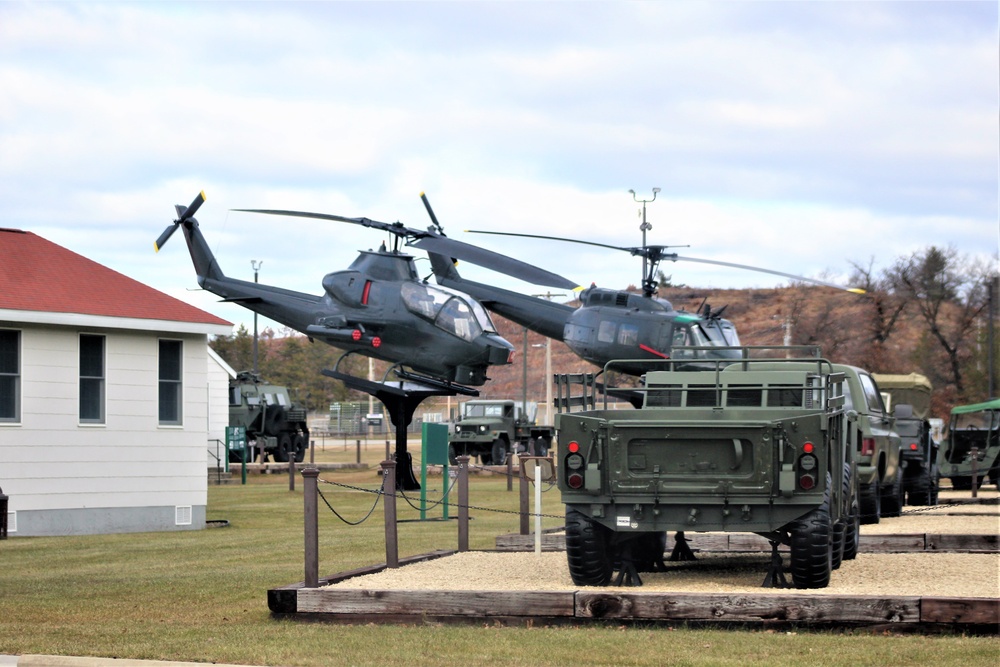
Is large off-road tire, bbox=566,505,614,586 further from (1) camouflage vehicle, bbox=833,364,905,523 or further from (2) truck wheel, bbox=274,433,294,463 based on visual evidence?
(2) truck wheel, bbox=274,433,294,463

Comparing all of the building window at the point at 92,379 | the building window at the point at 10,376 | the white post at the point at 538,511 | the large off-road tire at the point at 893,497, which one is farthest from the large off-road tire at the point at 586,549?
the building window at the point at 92,379

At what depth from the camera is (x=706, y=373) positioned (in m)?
13.6

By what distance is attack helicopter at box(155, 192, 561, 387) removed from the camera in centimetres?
3269

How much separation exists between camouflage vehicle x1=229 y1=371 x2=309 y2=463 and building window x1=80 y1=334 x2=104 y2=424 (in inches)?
1091

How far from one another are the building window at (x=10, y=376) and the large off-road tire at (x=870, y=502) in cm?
1202

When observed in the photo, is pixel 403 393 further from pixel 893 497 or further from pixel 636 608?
pixel 636 608

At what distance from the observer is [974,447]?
1209 inches

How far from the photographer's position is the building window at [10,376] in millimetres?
21141

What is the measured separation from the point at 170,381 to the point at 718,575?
1272 centimetres

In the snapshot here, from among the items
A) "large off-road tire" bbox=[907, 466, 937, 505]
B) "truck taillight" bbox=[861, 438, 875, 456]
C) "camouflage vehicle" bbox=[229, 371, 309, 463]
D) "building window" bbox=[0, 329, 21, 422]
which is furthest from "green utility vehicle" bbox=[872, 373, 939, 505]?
"camouflage vehicle" bbox=[229, 371, 309, 463]

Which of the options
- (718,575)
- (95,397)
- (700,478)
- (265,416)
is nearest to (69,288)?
(95,397)

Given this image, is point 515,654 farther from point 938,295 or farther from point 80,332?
point 938,295

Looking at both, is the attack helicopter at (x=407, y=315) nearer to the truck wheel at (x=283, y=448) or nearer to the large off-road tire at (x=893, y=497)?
the large off-road tire at (x=893, y=497)

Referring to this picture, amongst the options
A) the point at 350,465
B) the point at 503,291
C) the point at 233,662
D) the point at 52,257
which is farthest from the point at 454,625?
the point at 350,465
